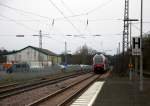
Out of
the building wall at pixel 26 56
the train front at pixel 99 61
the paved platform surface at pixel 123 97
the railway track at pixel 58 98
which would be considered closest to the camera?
the paved platform surface at pixel 123 97

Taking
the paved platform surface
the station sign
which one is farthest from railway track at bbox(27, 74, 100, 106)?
the station sign

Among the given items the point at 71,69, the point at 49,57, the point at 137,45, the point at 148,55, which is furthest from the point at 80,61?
the point at 137,45

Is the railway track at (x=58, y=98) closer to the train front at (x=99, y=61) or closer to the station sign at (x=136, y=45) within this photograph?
the station sign at (x=136, y=45)

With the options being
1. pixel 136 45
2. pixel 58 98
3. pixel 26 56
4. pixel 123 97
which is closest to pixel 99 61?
pixel 136 45

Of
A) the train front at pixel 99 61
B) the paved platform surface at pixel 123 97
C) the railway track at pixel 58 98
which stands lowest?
the railway track at pixel 58 98

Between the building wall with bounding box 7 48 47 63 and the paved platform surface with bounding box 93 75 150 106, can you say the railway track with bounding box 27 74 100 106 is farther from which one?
the building wall with bounding box 7 48 47 63

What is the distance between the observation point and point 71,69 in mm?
97625

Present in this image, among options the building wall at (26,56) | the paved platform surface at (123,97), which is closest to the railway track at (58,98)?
the paved platform surface at (123,97)

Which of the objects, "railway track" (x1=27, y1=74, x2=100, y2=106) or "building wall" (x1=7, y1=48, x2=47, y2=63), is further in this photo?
"building wall" (x1=7, y1=48, x2=47, y2=63)

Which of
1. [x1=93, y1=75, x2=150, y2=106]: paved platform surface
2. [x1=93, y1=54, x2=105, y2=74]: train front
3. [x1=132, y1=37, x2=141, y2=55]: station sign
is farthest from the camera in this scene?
[x1=93, y1=54, x2=105, y2=74]: train front

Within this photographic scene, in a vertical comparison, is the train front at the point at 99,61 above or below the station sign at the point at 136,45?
below

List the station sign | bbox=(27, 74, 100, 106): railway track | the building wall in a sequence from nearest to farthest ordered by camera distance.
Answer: bbox=(27, 74, 100, 106): railway track
the station sign
the building wall

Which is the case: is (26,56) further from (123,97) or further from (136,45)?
(123,97)

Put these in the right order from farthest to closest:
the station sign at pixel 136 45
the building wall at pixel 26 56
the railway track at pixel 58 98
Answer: the building wall at pixel 26 56 → the station sign at pixel 136 45 → the railway track at pixel 58 98
